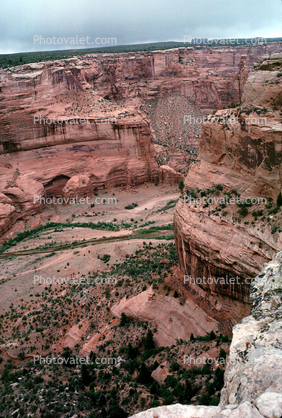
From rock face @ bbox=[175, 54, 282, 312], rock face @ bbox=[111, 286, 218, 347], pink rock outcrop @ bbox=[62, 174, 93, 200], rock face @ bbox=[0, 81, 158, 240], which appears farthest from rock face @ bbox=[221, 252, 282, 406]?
pink rock outcrop @ bbox=[62, 174, 93, 200]

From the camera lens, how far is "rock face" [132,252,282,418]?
20.6 feet

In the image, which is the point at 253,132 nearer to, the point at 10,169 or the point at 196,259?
the point at 196,259

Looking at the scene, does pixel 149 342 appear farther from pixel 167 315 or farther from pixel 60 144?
pixel 60 144

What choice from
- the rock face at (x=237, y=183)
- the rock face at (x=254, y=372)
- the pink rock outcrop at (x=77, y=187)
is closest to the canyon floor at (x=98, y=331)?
the rock face at (x=237, y=183)

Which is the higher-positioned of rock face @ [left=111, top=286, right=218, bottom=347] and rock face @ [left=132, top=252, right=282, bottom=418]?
rock face @ [left=132, top=252, right=282, bottom=418]

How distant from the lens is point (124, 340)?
902 inches

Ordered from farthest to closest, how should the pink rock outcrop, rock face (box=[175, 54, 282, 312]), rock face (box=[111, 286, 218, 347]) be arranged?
the pink rock outcrop
rock face (box=[111, 286, 218, 347])
rock face (box=[175, 54, 282, 312])

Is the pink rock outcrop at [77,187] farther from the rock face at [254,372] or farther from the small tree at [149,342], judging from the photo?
the rock face at [254,372]

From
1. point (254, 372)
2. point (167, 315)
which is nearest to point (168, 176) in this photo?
point (167, 315)

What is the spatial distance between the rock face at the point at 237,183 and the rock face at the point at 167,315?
5.28 ft

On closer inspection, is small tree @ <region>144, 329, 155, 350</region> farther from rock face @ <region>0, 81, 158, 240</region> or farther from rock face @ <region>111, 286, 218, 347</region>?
rock face @ <region>0, 81, 158, 240</region>

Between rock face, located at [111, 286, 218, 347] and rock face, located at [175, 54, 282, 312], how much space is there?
1609 millimetres

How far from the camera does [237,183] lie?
1944cm

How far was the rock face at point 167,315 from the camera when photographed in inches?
812
